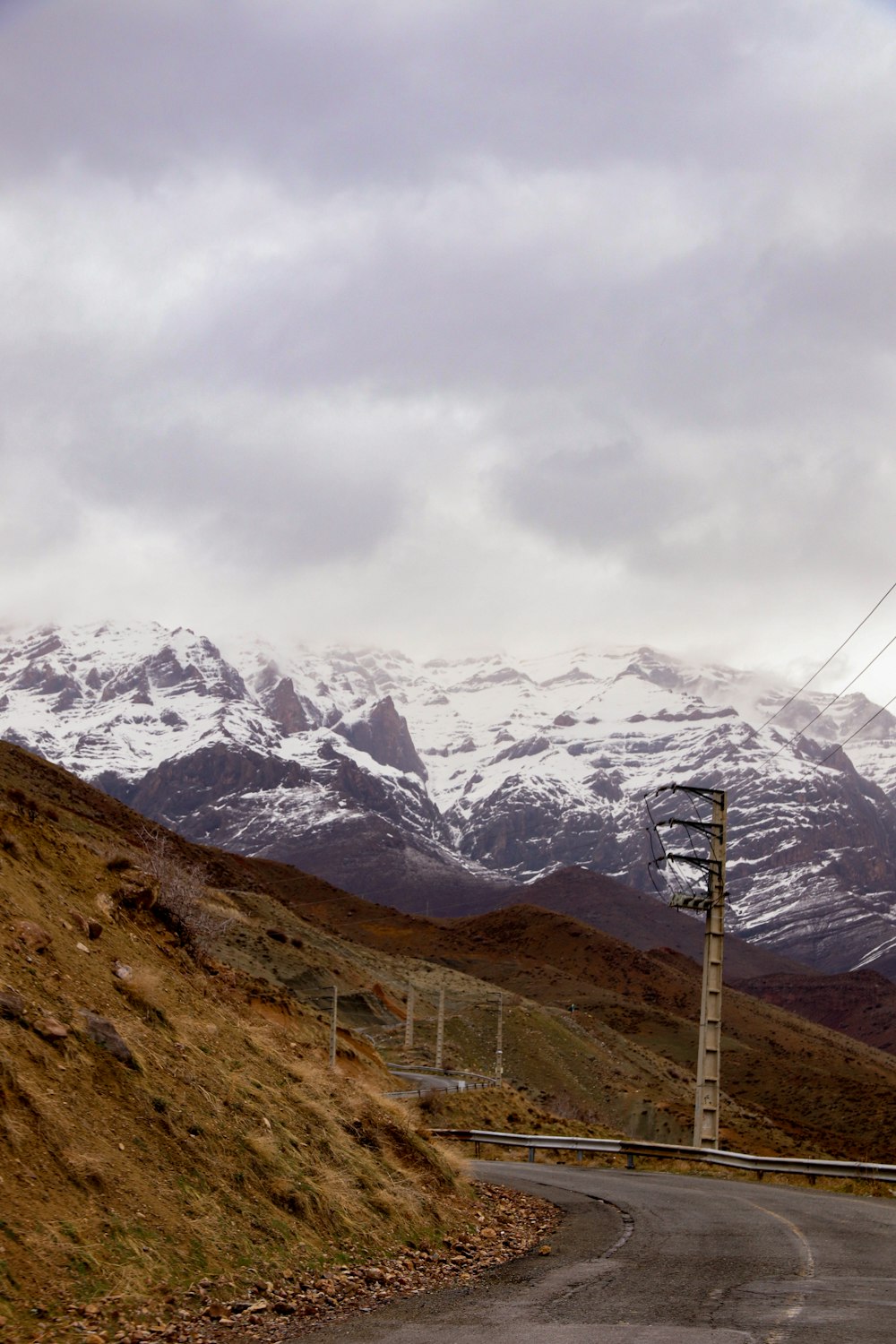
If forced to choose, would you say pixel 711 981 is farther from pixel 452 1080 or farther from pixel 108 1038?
pixel 452 1080

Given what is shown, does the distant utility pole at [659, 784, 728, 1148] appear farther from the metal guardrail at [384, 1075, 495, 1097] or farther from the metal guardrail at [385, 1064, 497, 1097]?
the metal guardrail at [385, 1064, 497, 1097]

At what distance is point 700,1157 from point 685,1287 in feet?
59.5

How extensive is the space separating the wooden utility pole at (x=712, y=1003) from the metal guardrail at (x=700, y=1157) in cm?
114

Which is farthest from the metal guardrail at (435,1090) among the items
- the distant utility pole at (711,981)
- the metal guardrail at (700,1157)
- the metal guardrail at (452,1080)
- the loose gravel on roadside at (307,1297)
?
the loose gravel on roadside at (307,1297)

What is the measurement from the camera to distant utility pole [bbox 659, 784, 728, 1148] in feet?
103

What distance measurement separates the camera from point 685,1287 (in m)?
12.5

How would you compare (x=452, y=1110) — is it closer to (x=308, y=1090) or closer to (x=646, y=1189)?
(x=646, y=1189)

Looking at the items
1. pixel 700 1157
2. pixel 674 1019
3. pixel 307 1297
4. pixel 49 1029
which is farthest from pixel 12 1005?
pixel 674 1019

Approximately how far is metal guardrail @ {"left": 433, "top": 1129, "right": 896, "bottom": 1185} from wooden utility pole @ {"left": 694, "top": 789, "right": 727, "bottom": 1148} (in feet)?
3.73

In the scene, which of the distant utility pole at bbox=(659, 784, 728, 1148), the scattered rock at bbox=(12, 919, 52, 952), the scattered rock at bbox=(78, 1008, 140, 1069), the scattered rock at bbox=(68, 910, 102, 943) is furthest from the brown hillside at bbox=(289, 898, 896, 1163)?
the scattered rock at bbox=(78, 1008, 140, 1069)

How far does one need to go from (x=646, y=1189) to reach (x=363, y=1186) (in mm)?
10119

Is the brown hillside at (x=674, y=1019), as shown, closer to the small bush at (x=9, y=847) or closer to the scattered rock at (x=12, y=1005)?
the small bush at (x=9, y=847)

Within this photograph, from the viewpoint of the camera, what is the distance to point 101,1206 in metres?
11.1

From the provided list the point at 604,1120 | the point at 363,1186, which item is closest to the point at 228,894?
the point at 604,1120
